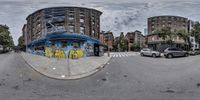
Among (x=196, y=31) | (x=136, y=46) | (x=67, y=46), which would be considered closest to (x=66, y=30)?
(x=67, y=46)

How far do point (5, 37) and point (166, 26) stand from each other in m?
2.75

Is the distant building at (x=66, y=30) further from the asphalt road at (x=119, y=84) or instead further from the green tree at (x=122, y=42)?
the asphalt road at (x=119, y=84)

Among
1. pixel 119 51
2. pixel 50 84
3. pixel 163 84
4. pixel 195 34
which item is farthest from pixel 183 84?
pixel 50 84

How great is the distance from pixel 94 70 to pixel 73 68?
89cm

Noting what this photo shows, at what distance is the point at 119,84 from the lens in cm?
388

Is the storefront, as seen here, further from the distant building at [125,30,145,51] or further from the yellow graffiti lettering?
the distant building at [125,30,145,51]

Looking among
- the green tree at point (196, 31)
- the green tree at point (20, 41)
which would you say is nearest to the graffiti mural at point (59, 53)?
the green tree at point (20, 41)

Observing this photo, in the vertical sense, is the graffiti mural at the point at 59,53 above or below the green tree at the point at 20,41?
below

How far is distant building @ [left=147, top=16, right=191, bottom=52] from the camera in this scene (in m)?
2.89

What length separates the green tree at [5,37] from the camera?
303 centimetres

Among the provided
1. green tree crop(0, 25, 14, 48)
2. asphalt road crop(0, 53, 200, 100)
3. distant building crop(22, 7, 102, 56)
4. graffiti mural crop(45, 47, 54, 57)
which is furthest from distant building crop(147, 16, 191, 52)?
green tree crop(0, 25, 14, 48)

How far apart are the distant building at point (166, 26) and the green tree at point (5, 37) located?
2348 mm

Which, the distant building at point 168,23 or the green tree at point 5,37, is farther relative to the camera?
the green tree at point 5,37

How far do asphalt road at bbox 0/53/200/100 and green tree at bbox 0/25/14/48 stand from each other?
21 centimetres
